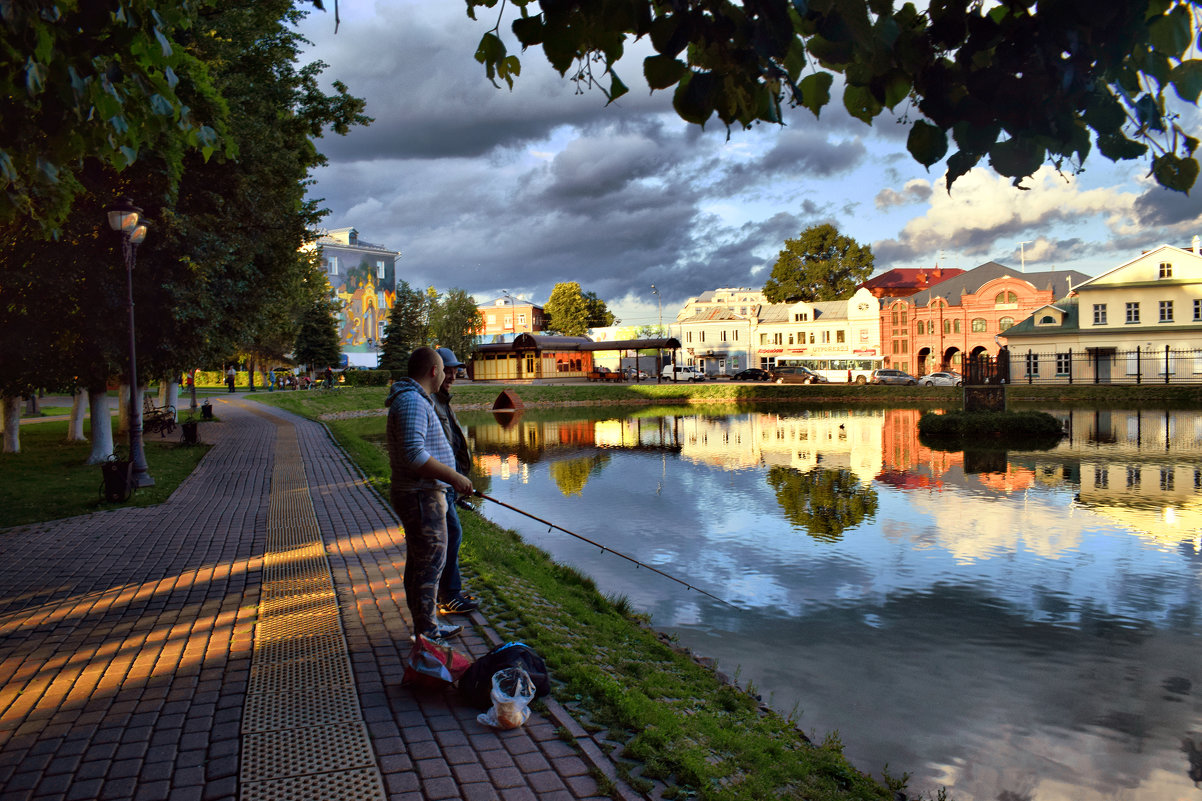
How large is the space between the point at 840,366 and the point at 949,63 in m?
73.4

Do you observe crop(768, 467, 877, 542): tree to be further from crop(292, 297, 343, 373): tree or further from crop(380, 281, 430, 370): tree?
crop(292, 297, 343, 373): tree

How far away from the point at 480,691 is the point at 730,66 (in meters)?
3.60

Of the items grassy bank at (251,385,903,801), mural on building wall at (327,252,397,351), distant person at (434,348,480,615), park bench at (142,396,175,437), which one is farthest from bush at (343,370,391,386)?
distant person at (434,348,480,615)

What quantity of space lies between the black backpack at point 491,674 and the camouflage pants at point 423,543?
615 mm

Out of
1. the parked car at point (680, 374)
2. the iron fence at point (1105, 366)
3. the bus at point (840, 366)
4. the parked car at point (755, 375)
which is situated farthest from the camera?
the parked car at point (680, 374)

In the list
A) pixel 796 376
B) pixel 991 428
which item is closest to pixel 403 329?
pixel 796 376

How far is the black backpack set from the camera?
4.42 m

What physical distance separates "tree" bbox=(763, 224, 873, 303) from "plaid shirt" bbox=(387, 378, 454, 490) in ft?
269

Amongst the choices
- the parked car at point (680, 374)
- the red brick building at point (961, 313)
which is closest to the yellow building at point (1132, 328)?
the red brick building at point (961, 313)

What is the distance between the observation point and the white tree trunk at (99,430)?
1636cm

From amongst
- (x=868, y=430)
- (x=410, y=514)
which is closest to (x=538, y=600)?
(x=410, y=514)

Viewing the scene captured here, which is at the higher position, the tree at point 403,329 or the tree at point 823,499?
the tree at point 403,329

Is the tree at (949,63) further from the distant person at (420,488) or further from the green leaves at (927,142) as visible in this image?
the distant person at (420,488)

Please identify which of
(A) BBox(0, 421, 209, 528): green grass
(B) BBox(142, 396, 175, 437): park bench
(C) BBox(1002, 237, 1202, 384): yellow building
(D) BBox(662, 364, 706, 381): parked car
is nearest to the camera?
(A) BBox(0, 421, 209, 528): green grass
